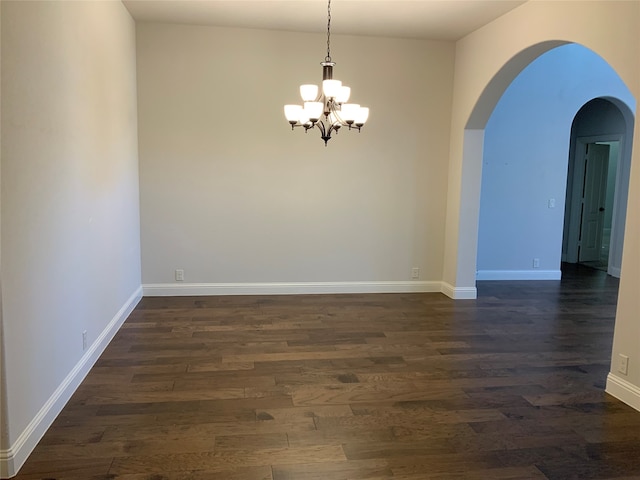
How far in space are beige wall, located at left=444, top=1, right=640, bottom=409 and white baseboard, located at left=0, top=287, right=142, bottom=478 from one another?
140 inches

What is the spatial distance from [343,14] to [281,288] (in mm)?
3085

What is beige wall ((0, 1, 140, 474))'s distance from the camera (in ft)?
7.73

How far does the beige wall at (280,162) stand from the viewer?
5.47m

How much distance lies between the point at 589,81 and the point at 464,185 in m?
2.74

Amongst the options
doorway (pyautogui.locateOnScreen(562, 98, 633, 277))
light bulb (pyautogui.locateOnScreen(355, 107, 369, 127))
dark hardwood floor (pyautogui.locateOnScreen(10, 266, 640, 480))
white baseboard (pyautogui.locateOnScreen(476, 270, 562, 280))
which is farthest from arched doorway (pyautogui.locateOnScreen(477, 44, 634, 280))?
light bulb (pyautogui.locateOnScreen(355, 107, 369, 127))

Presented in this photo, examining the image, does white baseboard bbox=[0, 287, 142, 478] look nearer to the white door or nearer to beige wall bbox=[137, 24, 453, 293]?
beige wall bbox=[137, 24, 453, 293]

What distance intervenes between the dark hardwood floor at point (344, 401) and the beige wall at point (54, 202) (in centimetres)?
28

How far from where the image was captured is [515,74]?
16.0ft

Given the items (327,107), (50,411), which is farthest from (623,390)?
(50,411)

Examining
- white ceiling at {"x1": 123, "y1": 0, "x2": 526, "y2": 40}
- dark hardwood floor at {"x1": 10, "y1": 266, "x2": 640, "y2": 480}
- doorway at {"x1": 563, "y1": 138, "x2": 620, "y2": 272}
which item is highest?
white ceiling at {"x1": 123, "y1": 0, "x2": 526, "y2": 40}

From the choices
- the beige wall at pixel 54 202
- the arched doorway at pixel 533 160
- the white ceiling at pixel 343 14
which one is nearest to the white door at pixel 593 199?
the arched doorway at pixel 533 160

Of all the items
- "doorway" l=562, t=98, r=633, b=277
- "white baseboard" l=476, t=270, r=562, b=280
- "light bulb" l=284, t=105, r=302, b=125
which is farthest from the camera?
"doorway" l=562, t=98, r=633, b=277

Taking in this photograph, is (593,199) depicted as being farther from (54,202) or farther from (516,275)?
(54,202)

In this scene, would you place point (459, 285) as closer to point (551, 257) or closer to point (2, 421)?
point (551, 257)
